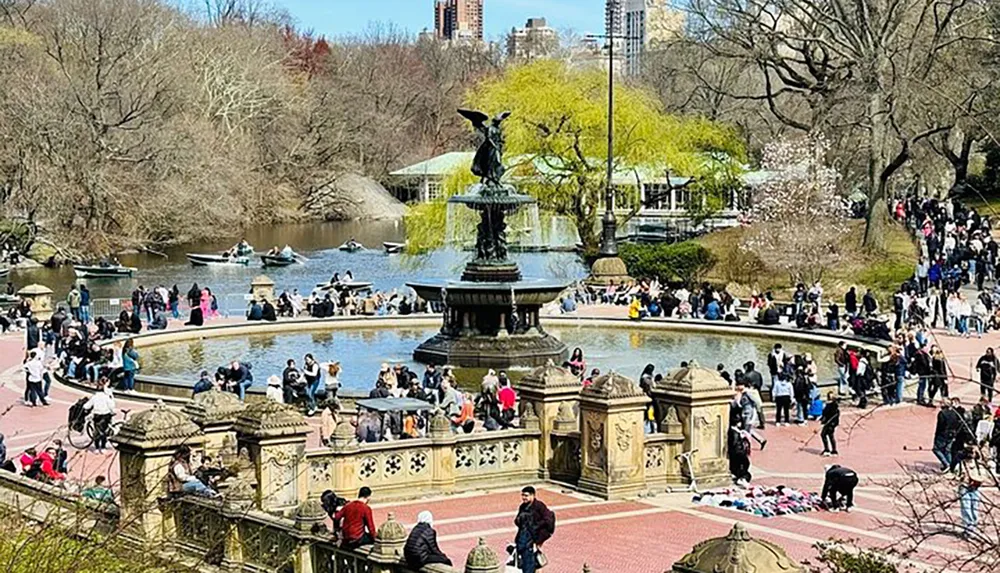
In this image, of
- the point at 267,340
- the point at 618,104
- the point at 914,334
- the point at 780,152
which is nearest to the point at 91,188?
the point at 618,104

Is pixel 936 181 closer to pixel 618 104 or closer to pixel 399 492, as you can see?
pixel 618 104

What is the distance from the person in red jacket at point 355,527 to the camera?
54.8 ft

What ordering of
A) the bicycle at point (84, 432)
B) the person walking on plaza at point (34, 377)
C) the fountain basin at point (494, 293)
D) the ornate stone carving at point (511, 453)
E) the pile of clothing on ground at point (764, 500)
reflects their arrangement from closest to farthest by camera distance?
the pile of clothing on ground at point (764, 500), the ornate stone carving at point (511, 453), the bicycle at point (84, 432), the person walking on plaza at point (34, 377), the fountain basin at point (494, 293)

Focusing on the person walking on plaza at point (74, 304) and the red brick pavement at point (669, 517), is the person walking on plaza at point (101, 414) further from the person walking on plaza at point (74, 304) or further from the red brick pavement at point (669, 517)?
the person walking on plaza at point (74, 304)

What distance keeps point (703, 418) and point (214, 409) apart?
6.92m

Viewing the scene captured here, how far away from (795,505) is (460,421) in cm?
675

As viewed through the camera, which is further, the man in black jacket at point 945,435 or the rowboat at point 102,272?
the rowboat at point 102,272

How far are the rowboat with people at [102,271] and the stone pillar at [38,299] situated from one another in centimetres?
2223

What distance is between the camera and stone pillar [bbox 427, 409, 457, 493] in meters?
23.5

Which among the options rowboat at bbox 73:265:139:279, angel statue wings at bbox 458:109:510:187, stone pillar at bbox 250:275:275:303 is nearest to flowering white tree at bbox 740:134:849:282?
stone pillar at bbox 250:275:275:303

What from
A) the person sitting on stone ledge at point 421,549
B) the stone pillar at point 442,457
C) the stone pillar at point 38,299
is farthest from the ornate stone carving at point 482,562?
the stone pillar at point 38,299

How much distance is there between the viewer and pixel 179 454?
1894 cm

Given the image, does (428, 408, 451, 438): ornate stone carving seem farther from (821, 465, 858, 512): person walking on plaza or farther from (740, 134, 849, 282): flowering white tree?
(740, 134, 849, 282): flowering white tree

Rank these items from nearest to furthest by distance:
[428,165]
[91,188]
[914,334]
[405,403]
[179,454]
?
[179,454] → [405,403] → [914,334] → [91,188] → [428,165]
